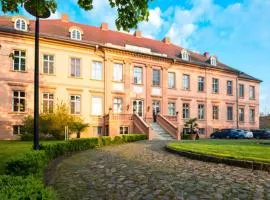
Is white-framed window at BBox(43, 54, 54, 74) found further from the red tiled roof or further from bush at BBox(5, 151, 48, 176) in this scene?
bush at BBox(5, 151, 48, 176)

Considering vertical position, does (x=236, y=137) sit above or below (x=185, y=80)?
below

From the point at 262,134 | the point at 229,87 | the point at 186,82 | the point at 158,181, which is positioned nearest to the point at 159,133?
the point at 186,82

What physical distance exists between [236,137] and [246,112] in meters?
12.6

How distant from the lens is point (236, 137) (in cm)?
3978

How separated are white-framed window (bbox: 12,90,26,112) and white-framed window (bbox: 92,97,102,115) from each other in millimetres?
7537

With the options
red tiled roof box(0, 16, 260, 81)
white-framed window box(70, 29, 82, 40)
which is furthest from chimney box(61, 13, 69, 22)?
white-framed window box(70, 29, 82, 40)

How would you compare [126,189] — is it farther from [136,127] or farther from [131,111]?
[131,111]

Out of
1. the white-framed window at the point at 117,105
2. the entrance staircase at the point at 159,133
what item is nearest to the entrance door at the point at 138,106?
the white-framed window at the point at 117,105

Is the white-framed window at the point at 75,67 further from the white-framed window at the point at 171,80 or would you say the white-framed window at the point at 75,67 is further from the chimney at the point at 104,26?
the white-framed window at the point at 171,80

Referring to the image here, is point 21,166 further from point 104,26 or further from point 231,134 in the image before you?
point 104,26

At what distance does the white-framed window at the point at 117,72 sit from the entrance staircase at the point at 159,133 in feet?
22.1

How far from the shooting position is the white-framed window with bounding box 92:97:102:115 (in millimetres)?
35906

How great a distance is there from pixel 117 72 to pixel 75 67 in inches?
204

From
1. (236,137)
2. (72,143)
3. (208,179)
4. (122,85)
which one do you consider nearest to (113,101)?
(122,85)
